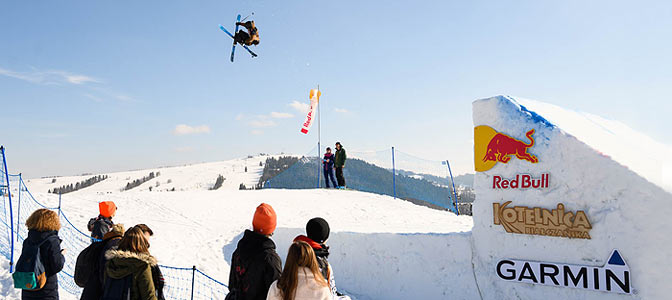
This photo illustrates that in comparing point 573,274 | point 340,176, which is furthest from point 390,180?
point 573,274

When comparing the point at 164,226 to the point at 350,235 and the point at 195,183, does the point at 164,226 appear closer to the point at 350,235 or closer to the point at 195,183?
the point at 350,235

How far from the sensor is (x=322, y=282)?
226cm

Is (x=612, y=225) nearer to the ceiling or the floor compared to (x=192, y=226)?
nearer to the ceiling

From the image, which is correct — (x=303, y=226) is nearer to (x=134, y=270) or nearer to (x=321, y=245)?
(x=134, y=270)

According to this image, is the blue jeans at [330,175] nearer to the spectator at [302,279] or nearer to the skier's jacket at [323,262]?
the skier's jacket at [323,262]

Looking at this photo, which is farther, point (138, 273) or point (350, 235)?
point (350, 235)

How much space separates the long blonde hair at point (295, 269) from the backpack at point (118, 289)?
4.75ft

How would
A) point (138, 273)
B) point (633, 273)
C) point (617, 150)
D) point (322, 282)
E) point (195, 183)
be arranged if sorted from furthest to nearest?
point (195, 183)
point (617, 150)
point (633, 273)
point (138, 273)
point (322, 282)

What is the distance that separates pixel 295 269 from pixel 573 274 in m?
4.31

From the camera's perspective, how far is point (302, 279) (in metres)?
2.26

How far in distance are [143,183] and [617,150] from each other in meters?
36.4

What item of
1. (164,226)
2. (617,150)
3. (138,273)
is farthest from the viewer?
(164,226)

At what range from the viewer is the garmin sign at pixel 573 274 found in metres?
4.39

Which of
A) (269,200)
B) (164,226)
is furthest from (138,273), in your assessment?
(269,200)
